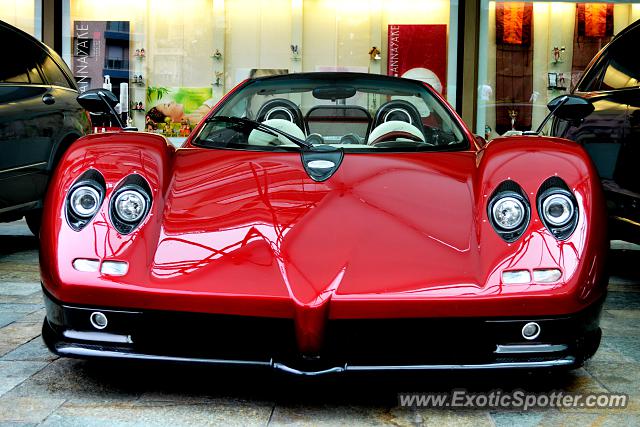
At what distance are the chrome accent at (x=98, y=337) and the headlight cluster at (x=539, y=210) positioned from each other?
1270 millimetres

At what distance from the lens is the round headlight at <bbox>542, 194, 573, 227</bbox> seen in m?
2.89

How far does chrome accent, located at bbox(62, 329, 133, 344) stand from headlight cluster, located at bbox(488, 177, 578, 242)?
127cm

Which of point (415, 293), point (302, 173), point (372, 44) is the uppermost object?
point (372, 44)

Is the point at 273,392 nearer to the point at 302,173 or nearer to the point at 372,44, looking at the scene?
the point at 302,173

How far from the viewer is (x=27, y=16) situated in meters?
10.3

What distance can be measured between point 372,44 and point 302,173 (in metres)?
7.38

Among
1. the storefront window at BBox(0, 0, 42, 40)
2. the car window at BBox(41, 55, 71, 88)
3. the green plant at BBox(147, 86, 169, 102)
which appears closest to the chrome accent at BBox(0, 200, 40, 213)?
the car window at BBox(41, 55, 71, 88)

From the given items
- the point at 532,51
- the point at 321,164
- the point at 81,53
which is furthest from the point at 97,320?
the point at 532,51

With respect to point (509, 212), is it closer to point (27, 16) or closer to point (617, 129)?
point (617, 129)

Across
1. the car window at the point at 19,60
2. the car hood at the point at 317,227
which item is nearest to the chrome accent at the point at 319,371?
the car hood at the point at 317,227

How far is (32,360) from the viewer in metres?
3.34

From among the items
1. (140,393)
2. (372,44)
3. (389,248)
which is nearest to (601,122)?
(389,248)

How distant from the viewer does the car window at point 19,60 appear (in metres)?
5.80

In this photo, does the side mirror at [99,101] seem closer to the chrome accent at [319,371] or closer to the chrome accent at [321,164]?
the chrome accent at [321,164]
